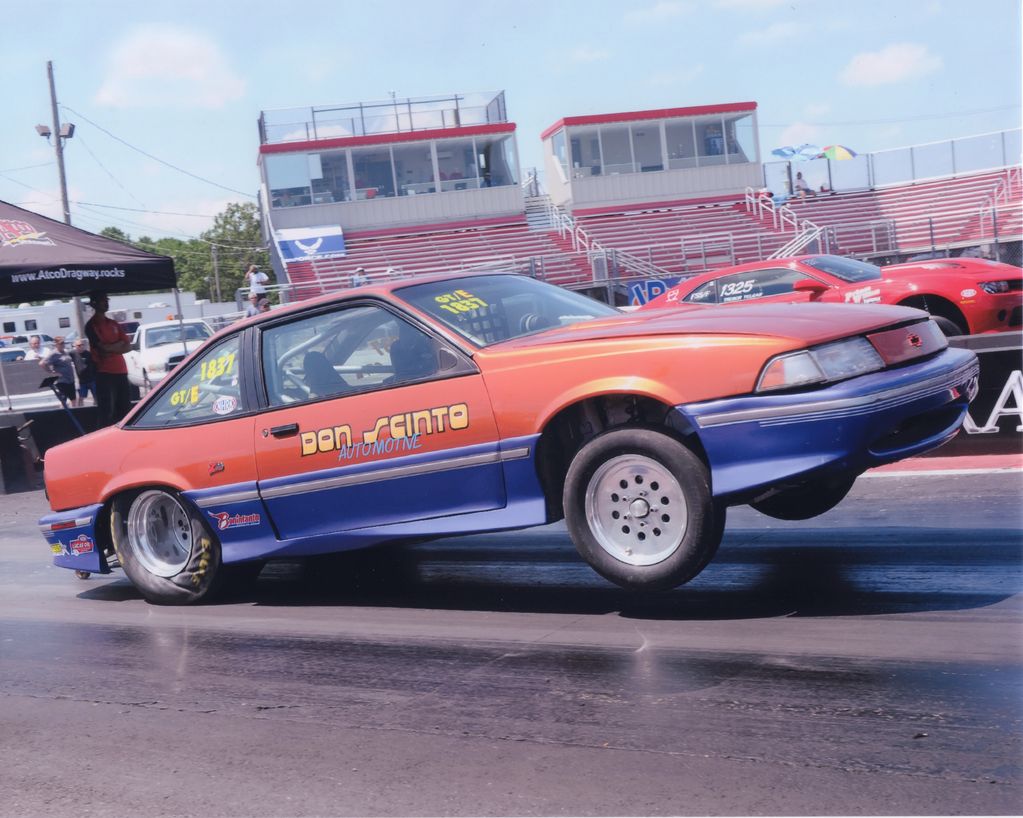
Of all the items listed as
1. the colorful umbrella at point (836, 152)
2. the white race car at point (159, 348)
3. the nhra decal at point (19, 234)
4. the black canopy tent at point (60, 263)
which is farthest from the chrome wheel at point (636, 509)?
the colorful umbrella at point (836, 152)

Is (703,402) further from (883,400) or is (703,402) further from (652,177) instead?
(652,177)

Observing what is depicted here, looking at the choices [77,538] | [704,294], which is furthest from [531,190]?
[77,538]

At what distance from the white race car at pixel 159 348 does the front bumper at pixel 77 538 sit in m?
17.2

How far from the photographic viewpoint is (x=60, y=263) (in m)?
12.0

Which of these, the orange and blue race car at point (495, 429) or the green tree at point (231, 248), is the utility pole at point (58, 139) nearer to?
the orange and blue race car at point (495, 429)

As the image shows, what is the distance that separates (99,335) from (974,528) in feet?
29.9

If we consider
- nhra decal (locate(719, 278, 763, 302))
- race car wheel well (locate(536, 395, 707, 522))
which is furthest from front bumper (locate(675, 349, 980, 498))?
nhra decal (locate(719, 278, 763, 302))

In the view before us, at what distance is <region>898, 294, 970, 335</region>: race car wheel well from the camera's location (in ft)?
42.5

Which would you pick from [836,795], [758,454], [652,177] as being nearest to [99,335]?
[758,454]

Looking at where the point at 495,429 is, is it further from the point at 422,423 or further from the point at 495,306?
the point at 495,306

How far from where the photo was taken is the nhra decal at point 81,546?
6.41 m

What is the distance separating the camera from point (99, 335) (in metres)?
12.2

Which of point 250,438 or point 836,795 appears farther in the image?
point 250,438

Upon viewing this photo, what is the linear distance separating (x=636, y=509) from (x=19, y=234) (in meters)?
9.63
